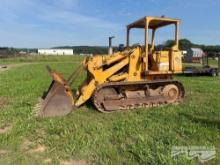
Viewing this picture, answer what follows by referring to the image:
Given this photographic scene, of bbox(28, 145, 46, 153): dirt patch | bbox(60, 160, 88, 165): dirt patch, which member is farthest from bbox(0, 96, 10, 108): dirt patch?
bbox(60, 160, 88, 165): dirt patch

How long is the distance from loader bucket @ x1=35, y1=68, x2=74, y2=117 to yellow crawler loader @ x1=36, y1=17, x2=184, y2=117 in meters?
0.03

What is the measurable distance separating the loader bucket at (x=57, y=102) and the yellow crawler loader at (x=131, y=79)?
0.03 m

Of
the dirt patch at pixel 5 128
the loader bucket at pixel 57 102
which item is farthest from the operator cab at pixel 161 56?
the dirt patch at pixel 5 128

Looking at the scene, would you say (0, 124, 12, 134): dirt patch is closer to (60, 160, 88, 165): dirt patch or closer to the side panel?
(60, 160, 88, 165): dirt patch

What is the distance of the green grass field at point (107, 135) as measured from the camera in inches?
194

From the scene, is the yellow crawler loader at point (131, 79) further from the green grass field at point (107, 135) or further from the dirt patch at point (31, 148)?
the dirt patch at point (31, 148)

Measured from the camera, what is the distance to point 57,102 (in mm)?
7730

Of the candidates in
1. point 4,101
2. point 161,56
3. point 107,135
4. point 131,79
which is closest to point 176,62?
point 161,56

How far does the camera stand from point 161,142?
5480 mm

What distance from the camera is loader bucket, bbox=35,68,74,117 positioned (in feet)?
25.1

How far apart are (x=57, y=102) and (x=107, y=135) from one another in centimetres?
224

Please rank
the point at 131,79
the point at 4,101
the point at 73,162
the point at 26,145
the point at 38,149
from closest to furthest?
1. the point at 73,162
2. the point at 38,149
3. the point at 26,145
4. the point at 131,79
5. the point at 4,101

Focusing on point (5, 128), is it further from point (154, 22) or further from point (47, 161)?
point (154, 22)

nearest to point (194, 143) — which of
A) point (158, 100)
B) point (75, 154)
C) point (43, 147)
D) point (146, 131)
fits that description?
point (146, 131)
